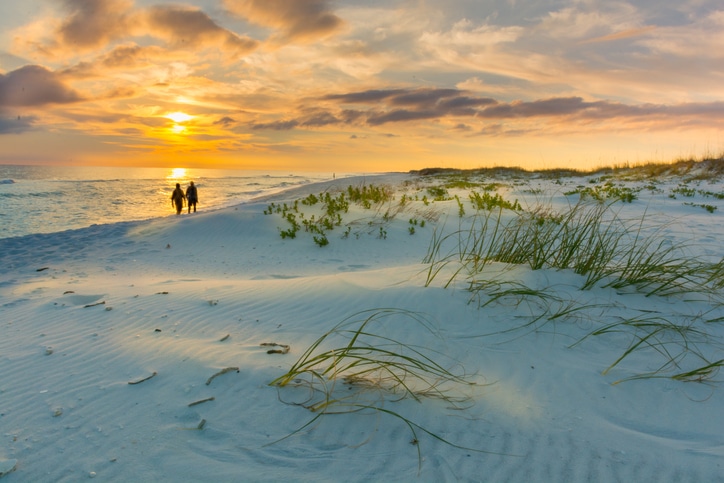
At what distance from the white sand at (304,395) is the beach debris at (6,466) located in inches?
0.5

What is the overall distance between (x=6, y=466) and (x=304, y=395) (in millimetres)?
1594

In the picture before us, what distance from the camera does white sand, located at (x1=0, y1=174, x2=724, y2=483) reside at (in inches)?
85.0

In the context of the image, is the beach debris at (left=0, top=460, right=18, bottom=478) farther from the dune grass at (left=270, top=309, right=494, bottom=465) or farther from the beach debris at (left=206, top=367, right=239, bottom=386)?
the dune grass at (left=270, top=309, right=494, bottom=465)

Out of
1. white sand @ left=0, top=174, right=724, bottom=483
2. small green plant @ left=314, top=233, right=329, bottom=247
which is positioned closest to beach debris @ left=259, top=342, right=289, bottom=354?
white sand @ left=0, top=174, right=724, bottom=483

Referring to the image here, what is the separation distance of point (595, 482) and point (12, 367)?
13.6ft

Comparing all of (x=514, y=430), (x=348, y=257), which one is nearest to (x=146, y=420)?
(x=514, y=430)

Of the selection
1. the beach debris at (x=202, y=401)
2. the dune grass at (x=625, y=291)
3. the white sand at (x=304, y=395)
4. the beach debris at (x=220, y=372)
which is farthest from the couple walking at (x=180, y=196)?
the beach debris at (x=202, y=401)

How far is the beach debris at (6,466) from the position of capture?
2094 millimetres

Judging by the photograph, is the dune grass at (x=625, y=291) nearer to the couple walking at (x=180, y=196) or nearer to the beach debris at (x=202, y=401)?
the beach debris at (x=202, y=401)

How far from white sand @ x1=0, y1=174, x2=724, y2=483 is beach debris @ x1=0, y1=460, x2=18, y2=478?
1 centimetres

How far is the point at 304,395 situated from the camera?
8.91 ft

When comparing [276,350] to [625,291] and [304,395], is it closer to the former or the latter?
[304,395]

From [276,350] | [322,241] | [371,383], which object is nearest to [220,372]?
[276,350]

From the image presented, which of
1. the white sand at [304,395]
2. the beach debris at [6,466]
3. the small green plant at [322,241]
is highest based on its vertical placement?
the small green plant at [322,241]
